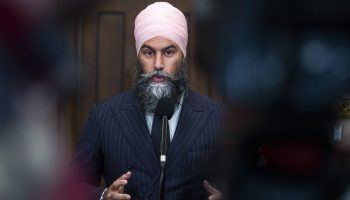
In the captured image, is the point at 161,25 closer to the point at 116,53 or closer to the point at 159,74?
the point at 159,74

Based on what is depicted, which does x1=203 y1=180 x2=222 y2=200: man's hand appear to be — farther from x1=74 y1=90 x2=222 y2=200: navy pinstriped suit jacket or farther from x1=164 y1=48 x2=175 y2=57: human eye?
x1=164 y1=48 x2=175 y2=57: human eye

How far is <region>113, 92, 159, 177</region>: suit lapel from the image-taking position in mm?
959

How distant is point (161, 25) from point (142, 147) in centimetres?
24

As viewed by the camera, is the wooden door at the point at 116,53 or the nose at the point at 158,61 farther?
the nose at the point at 158,61

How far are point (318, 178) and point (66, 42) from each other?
0.24 metres

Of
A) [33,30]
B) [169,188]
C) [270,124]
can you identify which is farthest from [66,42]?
[169,188]

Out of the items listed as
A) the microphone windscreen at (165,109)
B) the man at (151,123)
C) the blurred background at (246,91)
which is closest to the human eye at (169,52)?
the man at (151,123)

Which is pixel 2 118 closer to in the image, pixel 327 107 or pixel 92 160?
pixel 327 107

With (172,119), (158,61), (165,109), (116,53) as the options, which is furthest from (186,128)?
(116,53)

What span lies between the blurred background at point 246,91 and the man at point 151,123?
1.59 feet

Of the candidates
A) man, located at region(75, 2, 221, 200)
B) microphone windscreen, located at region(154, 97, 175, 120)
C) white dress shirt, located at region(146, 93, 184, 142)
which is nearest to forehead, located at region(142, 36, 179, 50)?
man, located at region(75, 2, 221, 200)

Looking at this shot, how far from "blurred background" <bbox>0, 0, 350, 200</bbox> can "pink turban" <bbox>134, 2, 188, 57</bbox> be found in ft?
1.84

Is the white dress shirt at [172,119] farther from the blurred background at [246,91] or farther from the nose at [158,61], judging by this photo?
the blurred background at [246,91]

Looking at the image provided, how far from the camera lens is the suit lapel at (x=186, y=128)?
36.9 inches
